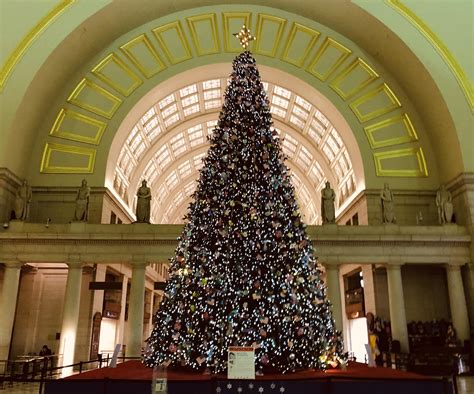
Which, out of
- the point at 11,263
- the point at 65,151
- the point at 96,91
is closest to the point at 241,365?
the point at 11,263

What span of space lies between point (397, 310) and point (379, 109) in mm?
11062

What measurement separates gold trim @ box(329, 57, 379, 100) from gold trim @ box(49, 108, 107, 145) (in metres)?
12.7

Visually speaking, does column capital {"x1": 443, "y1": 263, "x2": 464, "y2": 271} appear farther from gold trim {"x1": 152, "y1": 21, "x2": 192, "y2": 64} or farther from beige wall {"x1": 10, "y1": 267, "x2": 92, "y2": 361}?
gold trim {"x1": 152, "y1": 21, "x2": 192, "y2": 64}

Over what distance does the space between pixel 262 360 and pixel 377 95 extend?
19359 millimetres

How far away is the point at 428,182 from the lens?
2198 centimetres

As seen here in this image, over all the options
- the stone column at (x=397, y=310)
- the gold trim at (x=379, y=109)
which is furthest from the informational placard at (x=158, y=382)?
the gold trim at (x=379, y=109)

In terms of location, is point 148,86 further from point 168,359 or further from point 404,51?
point 168,359

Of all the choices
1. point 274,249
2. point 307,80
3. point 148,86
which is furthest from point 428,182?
point 274,249

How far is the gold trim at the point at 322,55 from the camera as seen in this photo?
2258 cm

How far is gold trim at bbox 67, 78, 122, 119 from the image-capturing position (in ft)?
73.0

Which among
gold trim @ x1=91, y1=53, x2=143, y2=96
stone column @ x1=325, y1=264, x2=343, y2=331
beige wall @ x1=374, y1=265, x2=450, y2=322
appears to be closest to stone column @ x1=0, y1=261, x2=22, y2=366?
gold trim @ x1=91, y1=53, x2=143, y2=96

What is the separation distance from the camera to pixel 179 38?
22.8 metres

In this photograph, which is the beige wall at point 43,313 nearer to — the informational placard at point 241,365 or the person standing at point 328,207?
the person standing at point 328,207

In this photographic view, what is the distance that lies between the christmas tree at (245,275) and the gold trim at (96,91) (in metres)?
15.7
